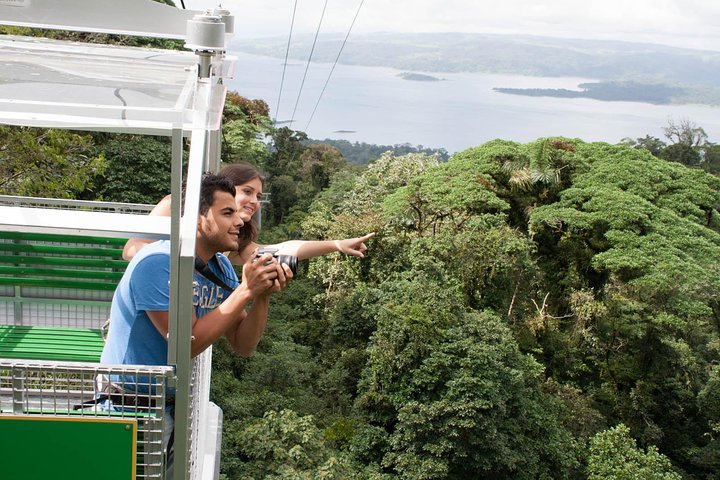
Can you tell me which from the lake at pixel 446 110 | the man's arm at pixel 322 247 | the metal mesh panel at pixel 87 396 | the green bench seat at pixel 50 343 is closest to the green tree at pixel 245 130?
the green bench seat at pixel 50 343

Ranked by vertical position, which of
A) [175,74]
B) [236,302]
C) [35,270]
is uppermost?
[175,74]

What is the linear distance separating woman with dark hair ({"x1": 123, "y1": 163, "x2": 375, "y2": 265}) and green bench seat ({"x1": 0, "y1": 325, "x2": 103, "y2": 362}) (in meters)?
0.38

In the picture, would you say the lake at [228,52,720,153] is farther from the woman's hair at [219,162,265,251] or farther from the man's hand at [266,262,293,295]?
the man's hand at [266,262,293,295]

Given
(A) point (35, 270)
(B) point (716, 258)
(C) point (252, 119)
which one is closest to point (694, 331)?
(B) point (716, 258)

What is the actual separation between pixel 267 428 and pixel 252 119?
1435cm

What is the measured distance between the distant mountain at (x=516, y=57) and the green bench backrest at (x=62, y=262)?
10651 cm

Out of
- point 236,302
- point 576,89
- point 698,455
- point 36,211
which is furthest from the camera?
point 576,89

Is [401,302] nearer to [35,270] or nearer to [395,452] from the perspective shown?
[395,452]

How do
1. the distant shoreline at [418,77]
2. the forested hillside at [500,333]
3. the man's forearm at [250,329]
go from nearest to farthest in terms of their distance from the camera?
1. the man's forearm at [250,329]
2. the forested hillside at [500,333]
3. the distant shoreline at [418,77]

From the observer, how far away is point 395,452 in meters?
12.9

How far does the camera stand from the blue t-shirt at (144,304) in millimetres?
2041

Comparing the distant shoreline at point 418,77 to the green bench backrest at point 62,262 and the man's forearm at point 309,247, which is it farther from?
the man's forearm at point 309,247

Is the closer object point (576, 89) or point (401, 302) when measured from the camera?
point (401, 302)

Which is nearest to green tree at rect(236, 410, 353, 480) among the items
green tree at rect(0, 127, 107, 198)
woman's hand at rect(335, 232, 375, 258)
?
green tree at rect(0, 127, 107, 198)
